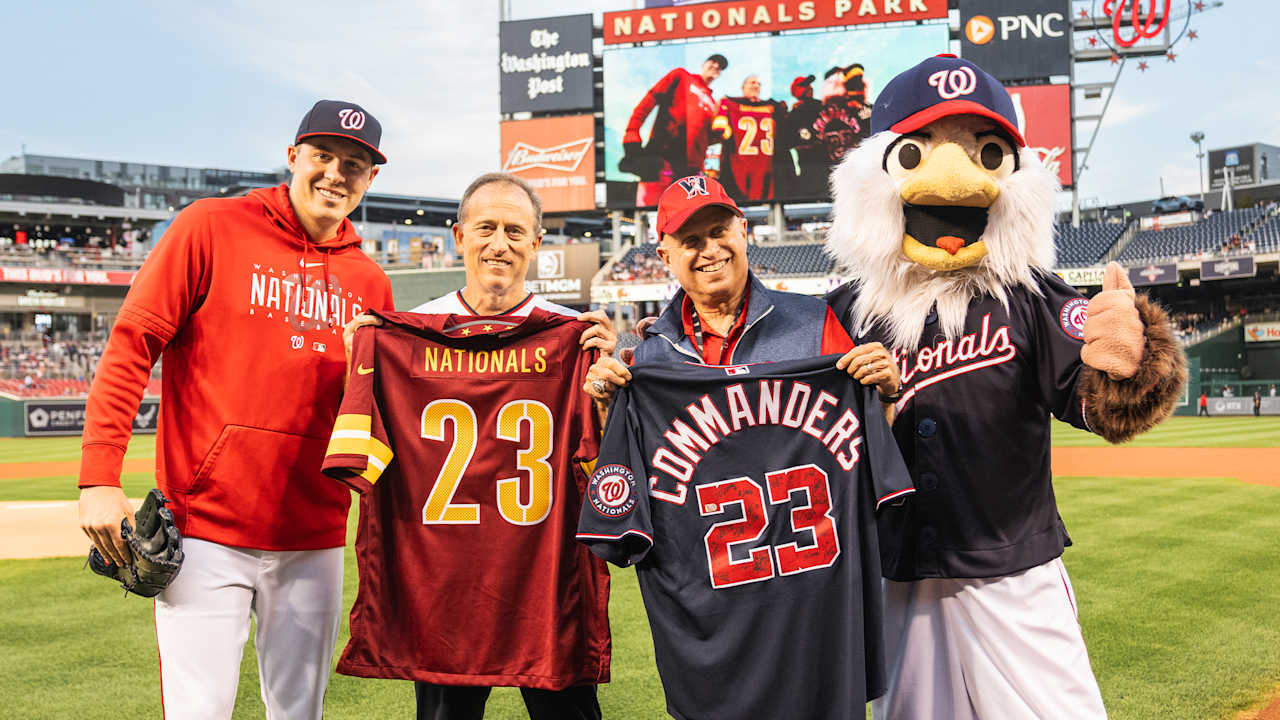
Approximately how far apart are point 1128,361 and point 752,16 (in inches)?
1412

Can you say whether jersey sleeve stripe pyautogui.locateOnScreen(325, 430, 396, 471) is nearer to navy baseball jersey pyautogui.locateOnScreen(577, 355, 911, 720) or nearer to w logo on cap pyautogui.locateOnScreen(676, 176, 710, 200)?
navy baseball jersey pyautogui.locateOnScreen(577, 355, 911, 720)

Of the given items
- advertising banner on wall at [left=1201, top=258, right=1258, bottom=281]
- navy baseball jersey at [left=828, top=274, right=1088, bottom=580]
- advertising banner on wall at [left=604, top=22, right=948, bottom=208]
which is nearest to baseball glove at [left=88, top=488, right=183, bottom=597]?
navy baseball jersey at [left=828, top=274, right=1088, bottom=580]

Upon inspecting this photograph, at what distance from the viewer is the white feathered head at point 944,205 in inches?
98.3

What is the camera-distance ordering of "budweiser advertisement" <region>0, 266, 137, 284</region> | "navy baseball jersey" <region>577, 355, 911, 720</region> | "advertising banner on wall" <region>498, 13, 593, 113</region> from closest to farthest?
"navy baseball jersey" <region>577, 355, 911, 720</region>
"advertising banner on wall" <region>498, 13, 593, 113</region>
"budweiser advertisement" <region>0, 266, 137, 284</region>

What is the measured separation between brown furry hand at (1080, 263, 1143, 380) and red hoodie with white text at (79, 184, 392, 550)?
7.65 ft

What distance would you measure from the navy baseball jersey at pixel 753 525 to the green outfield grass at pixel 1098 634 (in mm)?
1830

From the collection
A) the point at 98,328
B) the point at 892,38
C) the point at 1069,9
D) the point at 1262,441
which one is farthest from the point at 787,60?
the point at 98,328

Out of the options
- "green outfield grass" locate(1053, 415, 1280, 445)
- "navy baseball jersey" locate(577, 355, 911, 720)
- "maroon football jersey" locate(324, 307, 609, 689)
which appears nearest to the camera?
"navy baseball jersey" locate(577, 355, 911, 720)

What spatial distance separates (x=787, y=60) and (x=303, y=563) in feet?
114

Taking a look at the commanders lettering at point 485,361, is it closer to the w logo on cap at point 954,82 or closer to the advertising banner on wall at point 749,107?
the w logo on cap at point 954,82

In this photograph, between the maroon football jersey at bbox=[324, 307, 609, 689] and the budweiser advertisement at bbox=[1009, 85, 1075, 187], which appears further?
the budweiser advertisement at bbox=[1009, 85, 1075, 187]

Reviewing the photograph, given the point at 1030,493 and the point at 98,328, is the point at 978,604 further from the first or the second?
the point at 98,328

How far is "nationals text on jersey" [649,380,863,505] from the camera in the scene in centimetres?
242

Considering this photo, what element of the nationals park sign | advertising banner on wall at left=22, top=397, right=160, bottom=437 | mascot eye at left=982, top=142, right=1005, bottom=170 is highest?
the nationals park sign
